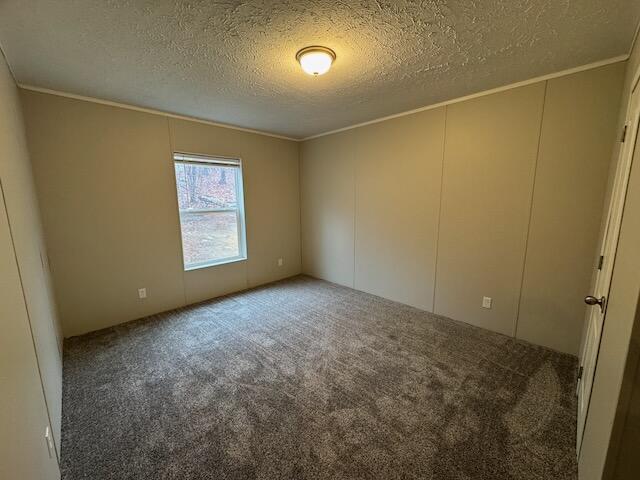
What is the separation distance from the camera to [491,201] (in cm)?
262

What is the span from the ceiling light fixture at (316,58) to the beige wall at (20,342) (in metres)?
1.76

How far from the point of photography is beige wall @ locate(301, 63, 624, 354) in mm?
2154

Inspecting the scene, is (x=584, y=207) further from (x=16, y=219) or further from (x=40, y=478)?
(x=16, y=219)

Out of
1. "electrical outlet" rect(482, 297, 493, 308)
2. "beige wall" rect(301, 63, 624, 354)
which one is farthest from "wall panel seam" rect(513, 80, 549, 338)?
"electrical outlet" rect(482, 297, 493, 308)

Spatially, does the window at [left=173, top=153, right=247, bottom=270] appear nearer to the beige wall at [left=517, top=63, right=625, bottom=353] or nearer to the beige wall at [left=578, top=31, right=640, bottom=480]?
the beige wall at [left=517, top=63, right=625, bottom=353]

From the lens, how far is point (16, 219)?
1413mm

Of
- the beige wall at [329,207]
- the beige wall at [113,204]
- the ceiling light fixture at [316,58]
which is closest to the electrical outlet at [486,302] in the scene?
the beige wall at [329,207]

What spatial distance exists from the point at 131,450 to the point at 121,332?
65.5 inches

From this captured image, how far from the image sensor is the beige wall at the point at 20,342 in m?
0.89

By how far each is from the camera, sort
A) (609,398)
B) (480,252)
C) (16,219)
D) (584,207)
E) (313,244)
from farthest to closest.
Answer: (313,244)
(480,252)
(584,207)
(16,219)
(609,398)

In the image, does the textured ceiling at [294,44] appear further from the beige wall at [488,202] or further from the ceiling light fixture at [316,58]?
the beige wall at [488,202]

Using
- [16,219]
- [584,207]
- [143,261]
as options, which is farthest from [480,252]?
[143,261]

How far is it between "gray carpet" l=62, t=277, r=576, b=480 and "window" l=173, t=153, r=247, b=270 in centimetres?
107

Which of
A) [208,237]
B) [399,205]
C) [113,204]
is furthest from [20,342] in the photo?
[399,205]
